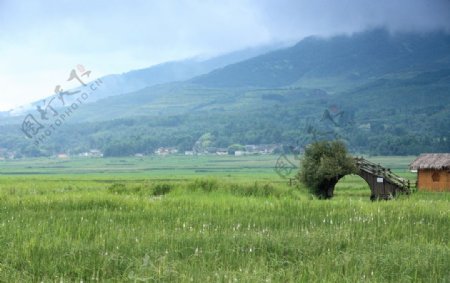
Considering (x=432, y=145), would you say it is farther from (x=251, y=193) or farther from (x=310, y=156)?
(x=251, y=193)

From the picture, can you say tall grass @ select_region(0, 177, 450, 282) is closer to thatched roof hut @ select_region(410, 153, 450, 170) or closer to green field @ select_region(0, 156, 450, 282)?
green field @ select_region(0, 156, 450, 282)

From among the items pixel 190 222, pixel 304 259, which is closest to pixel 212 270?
pixel 304 259

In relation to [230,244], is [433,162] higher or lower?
lower

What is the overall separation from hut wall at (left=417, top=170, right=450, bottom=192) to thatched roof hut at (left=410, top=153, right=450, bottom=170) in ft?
2.78

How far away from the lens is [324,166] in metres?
42.6

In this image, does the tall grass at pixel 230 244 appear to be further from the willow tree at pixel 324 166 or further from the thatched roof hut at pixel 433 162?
the thatched roof hut at pixel 433 162

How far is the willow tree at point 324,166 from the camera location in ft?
140

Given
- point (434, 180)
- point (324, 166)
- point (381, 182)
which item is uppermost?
point (324, 166)

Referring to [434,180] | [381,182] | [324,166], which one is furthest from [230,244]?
[434,180]

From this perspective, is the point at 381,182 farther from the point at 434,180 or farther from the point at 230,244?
the point at 230,244

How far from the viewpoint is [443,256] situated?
9.43 metres

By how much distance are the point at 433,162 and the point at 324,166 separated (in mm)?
13970

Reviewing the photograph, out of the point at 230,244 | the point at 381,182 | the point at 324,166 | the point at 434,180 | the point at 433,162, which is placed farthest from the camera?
the point at 434,180

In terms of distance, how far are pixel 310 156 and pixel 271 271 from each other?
36014 millimetres
